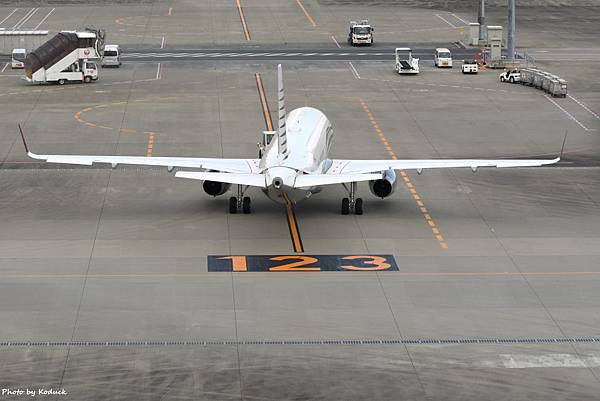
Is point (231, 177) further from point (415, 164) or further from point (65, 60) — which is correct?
point (65, 60)

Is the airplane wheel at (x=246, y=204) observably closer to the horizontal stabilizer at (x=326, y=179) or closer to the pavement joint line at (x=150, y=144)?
the horizontal stabilizer at (x=326, y=179)

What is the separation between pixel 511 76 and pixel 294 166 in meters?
56.4

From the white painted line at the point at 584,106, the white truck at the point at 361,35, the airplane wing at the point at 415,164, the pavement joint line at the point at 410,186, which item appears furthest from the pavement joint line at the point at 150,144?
the white truck at the point at 361,35

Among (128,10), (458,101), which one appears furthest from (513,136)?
(128,10)

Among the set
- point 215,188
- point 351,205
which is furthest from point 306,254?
point 215,188

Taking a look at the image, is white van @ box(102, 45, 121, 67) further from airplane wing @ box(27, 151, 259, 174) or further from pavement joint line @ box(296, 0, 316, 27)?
airplane wing @ box(27, 151, 259, 174)

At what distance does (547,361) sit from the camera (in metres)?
45.9

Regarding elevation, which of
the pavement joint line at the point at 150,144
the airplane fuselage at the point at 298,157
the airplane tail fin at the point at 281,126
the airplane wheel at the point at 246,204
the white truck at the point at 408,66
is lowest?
the white truck at the point at 408,66

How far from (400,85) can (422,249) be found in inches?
2079

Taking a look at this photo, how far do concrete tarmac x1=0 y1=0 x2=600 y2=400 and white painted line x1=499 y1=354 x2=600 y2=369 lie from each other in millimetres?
98

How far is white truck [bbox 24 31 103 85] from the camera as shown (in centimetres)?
11119

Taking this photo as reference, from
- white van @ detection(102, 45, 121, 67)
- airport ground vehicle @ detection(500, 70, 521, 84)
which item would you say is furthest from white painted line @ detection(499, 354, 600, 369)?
white van @ detection(102, 45, 121, 67)

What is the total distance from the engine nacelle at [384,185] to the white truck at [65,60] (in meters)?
51.8

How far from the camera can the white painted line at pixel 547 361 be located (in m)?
45.4
